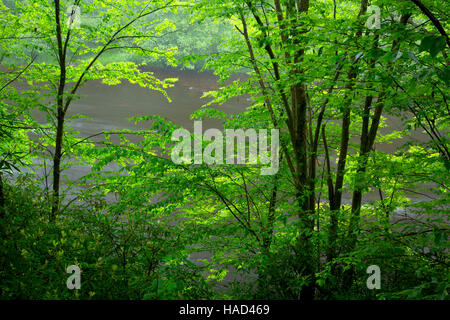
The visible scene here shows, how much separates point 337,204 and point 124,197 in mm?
3496

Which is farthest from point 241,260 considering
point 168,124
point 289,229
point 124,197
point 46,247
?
point 46,247

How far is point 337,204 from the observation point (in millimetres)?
5480

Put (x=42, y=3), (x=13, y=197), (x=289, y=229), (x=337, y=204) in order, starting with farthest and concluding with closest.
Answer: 1. (x=337, y=204)
2. (x=42, y=3)
3. (x=289, y=229)
4. (x=13, y=197)

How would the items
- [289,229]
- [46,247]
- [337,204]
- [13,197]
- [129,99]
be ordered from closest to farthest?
1. [46,247]
2. [13,197]
3. [289,229]
4. [337,204]
5. [129,99]

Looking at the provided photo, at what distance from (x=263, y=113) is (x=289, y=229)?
7.90 feet

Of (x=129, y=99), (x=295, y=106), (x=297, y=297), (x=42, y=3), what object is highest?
(x=129, y=99)

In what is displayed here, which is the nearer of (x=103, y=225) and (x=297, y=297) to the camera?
(x=103, y=225)

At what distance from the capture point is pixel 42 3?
4.26 m

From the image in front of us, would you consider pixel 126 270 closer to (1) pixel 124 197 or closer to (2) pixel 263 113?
(1) pixel 124 197

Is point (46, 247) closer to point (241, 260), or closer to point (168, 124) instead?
point (168, 124)

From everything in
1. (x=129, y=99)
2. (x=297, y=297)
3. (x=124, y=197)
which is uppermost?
(x=129, y=99)
